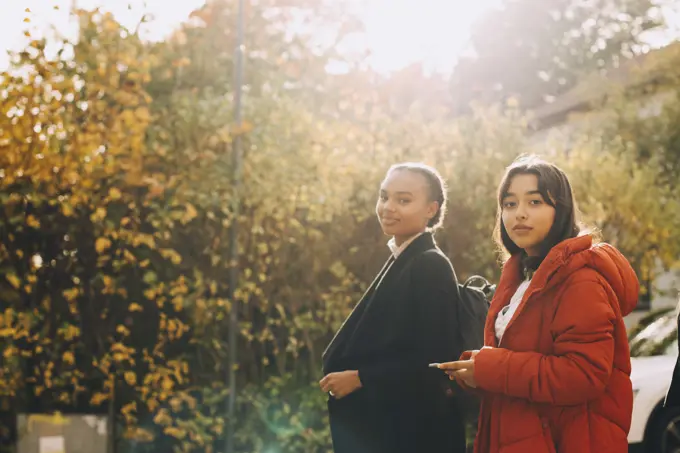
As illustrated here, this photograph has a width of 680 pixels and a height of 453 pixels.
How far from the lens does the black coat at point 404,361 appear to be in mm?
3328

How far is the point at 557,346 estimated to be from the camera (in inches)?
97.4

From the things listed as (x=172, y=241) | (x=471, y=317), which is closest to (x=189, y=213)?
(x=172, y=241)

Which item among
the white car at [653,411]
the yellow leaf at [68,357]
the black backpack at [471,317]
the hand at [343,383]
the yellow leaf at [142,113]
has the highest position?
the yellow leaf at [142,113]

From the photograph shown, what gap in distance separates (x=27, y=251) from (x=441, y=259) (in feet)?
15.1

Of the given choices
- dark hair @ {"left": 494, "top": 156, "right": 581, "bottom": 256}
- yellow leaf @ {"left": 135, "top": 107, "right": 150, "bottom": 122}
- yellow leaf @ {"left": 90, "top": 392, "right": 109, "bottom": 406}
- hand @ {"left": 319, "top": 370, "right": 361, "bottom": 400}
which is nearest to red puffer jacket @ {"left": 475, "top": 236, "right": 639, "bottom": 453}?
dark hair @ {"left": 494, "top": 156, "right": 581, "bottom": 256}

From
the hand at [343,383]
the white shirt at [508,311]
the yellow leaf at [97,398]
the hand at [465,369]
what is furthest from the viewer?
the yellow leaf at [97,398]

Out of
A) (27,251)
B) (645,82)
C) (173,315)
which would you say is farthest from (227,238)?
(645,82)

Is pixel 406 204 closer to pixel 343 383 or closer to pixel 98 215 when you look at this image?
pixel 343 383

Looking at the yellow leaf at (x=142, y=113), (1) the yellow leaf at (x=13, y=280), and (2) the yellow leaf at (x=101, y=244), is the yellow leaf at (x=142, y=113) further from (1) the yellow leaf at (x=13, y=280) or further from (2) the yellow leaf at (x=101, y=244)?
(1) the yellow leaf at (x=13, y=280)

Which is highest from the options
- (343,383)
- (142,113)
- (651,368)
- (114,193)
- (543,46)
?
(543,46)

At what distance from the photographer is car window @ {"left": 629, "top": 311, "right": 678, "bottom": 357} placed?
315 inches

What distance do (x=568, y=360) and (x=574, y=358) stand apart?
17 millimetres

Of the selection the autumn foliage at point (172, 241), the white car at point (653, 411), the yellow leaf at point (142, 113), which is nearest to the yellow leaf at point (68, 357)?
the autumn foliage at point (172, 241)

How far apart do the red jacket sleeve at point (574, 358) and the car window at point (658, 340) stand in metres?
5.79
